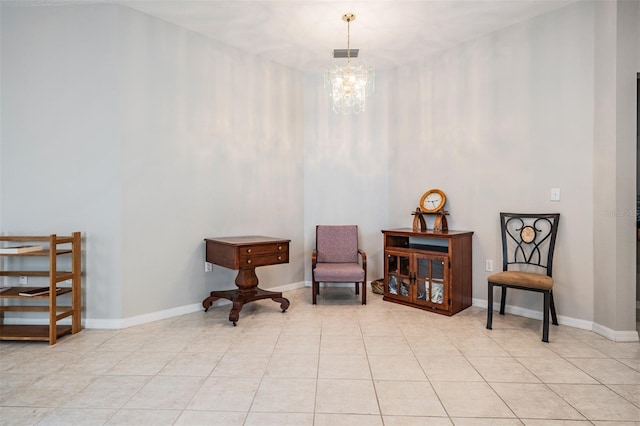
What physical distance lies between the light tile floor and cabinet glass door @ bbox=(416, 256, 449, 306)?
11.4 inches

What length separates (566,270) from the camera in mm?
3090

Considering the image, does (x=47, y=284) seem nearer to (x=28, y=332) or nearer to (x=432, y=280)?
(x=28, y=332)

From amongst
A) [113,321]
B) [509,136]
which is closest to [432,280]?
[509,136]

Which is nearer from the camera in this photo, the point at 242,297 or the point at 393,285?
the point at 242,297

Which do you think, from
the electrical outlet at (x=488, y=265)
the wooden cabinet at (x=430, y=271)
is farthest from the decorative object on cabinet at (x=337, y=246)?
the electrical outlet at (x=488, y=265)

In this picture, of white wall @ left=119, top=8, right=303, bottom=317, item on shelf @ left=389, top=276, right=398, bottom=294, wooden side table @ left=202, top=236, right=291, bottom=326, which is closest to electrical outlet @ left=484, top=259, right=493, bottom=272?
item on shelf @ left=389, top=276, right=398, bottom=294

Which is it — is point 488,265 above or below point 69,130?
below

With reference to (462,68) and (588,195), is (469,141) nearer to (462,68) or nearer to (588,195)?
(462,68)

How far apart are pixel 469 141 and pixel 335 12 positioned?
1891mm

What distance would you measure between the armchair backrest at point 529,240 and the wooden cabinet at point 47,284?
12.4ft

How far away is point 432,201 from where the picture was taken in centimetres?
403

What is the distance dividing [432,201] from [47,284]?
387 cm

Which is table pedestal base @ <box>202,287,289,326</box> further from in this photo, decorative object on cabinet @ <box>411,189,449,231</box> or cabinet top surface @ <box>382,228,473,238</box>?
decorative object on cabinet @ <box>411,189,449,231</box>

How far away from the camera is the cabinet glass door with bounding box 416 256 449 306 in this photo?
341 centimetres
